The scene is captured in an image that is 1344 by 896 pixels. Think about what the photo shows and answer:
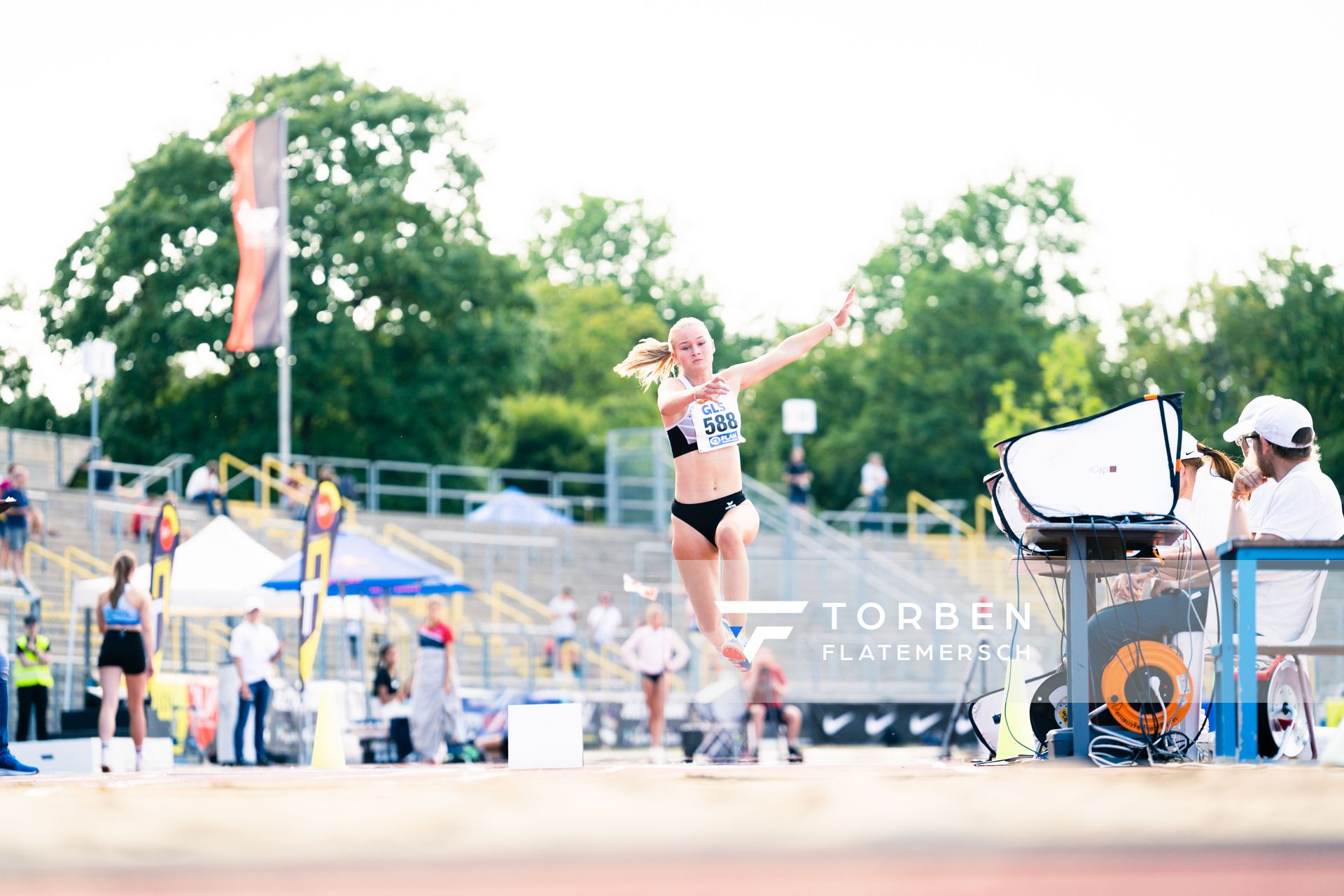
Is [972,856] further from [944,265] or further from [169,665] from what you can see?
[944,265]

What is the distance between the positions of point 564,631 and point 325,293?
24.7 m

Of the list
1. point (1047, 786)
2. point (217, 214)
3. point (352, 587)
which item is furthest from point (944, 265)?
point (1047, 786)

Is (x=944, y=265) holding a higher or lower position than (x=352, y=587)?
higher

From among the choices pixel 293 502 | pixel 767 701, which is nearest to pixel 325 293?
pixel 293 502

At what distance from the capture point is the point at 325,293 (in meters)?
48.1

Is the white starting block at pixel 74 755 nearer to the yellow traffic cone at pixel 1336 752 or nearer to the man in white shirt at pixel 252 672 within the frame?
the man in white shirt at pixel 252 672

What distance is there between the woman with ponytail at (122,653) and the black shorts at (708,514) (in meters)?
6.34

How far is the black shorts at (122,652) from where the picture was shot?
46.3 feet

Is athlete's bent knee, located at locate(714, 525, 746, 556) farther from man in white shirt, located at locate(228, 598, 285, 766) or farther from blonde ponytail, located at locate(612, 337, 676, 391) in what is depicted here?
man in white shirt, located at locate(228, 598, 285, 766)

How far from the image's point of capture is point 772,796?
5.47 metres

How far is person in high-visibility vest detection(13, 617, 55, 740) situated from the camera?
1753 cm

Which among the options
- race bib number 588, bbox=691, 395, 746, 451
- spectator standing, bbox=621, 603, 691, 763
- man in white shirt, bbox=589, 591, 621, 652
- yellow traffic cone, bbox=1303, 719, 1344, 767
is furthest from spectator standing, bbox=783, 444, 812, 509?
yellow traffic cone, bbox=1303, 719, 1344, 767

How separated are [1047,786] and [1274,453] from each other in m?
3.31

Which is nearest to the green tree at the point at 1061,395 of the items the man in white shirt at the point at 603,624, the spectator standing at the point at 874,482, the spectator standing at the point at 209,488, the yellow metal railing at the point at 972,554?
the yellow metal railing at the point at 972,554
